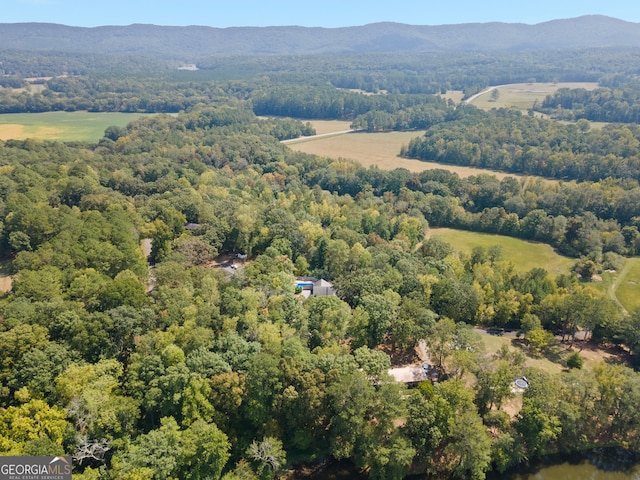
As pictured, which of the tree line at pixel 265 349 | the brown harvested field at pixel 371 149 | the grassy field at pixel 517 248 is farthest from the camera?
the brown harvested field at pixel 371 149

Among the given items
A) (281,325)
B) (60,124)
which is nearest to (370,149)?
(281,325)

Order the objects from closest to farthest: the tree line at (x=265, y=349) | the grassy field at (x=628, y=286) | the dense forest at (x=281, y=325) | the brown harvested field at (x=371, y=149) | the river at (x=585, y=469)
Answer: the tree line at (x=265, y=349) → the dense forest at (x=281, y=325) → the river at (x=585, y=469) → the grassy field at (x=628, y=286) → the brown harvested field at (x=371, y=149)

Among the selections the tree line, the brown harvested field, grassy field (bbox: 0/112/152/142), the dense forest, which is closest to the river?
the dense forest

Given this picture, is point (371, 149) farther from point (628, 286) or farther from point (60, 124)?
point (60, 124)

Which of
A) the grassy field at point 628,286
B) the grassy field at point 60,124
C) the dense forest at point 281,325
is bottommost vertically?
the grassy field at point 628,286

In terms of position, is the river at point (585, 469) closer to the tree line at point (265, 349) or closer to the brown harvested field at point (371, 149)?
the tree line at point (265, 349)

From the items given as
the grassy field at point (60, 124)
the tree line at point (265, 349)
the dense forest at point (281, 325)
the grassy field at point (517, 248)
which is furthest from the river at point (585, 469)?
the grassy field at point (60, 124)

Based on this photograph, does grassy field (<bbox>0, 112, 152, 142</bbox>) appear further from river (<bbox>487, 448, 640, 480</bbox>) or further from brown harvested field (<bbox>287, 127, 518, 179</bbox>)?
river (<bbox>487, 448, 640, 480</bbox>)
